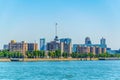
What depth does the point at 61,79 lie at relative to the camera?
60.4 meters

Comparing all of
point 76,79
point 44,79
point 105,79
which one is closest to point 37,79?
point 44,79

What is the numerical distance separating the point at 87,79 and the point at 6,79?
1114cm

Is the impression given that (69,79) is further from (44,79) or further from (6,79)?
(6,79)

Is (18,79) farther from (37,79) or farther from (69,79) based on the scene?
(69,79)

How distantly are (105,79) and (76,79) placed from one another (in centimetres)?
400

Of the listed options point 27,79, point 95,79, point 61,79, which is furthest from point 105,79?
point 27,79

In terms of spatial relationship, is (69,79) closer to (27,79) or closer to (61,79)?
(61,79)

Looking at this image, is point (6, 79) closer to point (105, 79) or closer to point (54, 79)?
point (54, 79)

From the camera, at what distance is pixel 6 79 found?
5988 centimetres

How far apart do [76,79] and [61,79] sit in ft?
7.11

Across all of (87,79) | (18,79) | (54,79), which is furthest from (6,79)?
(87,79)

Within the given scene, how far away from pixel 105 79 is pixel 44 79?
8.32 meters

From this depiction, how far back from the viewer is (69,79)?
60.8 m

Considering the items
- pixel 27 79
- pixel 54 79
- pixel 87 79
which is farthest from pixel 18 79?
pixel 87 79
